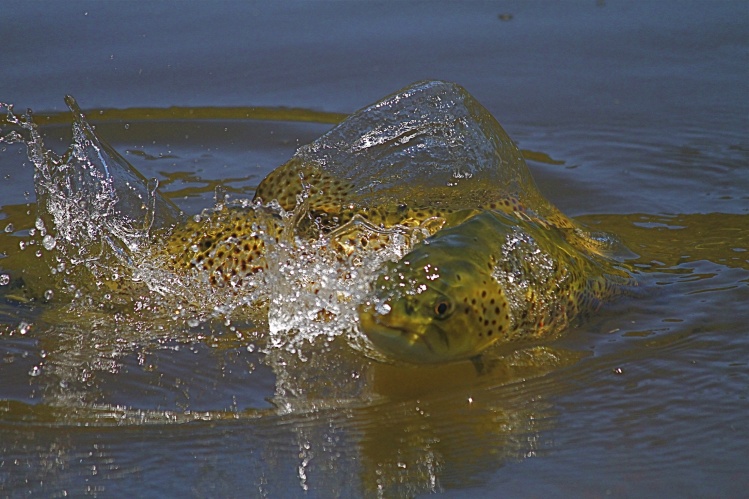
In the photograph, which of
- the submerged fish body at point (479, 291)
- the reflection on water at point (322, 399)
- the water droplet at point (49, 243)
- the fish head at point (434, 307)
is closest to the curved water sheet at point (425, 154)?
the submerged fish body at point (479, 291)

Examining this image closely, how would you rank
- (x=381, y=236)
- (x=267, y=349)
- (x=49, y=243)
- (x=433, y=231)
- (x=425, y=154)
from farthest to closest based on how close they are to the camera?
1. (x=425, y=154)
2. (x=49, y=243)
3. (x=433, y=231)
4. (x=381, y=236)
5. (x=267, y=349)

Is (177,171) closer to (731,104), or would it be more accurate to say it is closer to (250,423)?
(250,423)

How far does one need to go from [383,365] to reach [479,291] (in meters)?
0.40

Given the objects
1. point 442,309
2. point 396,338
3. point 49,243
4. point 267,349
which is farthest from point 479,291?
point 49,243

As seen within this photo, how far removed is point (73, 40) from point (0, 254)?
2.57 m

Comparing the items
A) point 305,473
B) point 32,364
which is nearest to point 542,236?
point 305,473

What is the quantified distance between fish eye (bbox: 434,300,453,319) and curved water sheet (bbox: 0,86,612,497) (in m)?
0.23

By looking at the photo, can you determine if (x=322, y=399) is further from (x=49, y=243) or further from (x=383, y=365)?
(x=49, y=243)

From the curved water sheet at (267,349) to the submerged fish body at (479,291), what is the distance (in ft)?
0.37

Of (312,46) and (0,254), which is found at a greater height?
(312,46)

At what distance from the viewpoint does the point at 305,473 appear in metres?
2.71

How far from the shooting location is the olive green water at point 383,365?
9.09ft

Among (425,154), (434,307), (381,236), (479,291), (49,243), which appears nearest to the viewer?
(434,307)

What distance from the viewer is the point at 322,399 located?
3.19m
